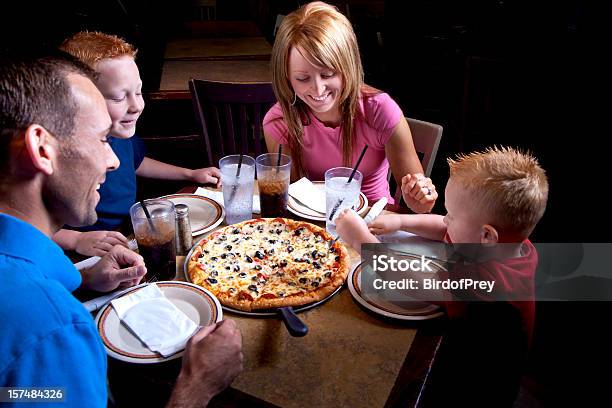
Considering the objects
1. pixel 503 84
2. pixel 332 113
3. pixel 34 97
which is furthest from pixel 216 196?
pixel 503 84

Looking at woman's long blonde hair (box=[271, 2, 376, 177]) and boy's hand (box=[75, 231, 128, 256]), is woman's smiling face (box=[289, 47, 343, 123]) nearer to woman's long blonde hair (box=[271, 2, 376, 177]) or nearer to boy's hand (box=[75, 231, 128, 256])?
woman's long blonde hair (box=[271, 2, 376, 177])

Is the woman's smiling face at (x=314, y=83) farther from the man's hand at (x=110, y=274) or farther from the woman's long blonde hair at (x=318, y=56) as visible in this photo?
the man's hand at (x=110, y=274)

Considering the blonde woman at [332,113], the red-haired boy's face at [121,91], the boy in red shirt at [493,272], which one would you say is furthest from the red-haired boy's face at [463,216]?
the red-haired boy's face at [121,91]

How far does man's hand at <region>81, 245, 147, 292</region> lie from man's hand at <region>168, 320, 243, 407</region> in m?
0.30

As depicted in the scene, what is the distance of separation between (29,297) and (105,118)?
42 centimetres

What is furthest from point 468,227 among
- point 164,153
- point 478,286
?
point 164,153

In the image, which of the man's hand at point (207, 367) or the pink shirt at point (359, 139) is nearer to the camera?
the man's hand at point (207, 367)

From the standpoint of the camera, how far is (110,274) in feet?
4.22

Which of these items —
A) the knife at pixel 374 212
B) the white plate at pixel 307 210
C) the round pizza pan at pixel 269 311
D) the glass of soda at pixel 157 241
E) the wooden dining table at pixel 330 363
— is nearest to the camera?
the wooden dining table at pixel 330 363

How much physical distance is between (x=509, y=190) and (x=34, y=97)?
1117 millimetres

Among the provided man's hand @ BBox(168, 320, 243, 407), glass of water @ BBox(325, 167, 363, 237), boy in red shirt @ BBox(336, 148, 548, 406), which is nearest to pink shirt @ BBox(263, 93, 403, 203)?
glass of water @ BBox(325, 167, 363, 237)

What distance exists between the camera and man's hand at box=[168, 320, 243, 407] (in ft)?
3.35

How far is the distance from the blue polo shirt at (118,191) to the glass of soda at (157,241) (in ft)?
2.20

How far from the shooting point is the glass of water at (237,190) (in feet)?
5.41
